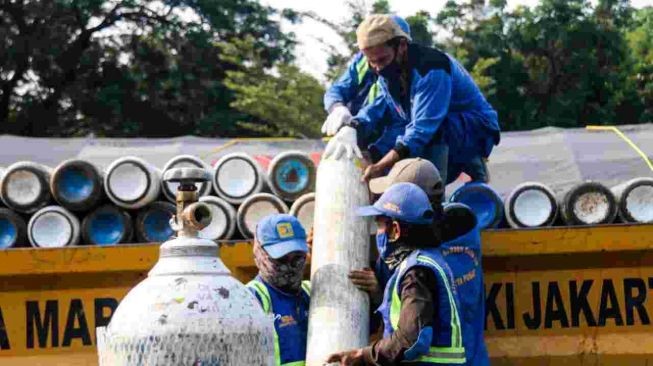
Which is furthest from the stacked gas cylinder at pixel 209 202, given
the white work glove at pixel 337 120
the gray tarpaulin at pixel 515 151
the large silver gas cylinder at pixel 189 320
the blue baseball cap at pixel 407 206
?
the large silver gas cylinder at pixel 189 320

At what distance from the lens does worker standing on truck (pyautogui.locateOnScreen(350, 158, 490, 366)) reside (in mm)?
4832

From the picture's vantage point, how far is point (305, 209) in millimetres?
5441

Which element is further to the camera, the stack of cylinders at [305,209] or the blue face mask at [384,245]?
the stack of cylinders at [305,209]

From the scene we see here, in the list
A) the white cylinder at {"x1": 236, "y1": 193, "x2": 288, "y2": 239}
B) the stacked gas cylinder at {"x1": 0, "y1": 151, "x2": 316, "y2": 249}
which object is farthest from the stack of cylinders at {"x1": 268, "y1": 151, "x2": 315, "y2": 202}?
the white cylinder at {"x1": 236, "y1": 193, "x2": 288, "y2": 239}

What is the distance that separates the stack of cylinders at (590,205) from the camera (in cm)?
546

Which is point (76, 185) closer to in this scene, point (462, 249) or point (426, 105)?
point (426, 105)

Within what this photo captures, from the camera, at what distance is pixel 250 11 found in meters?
25.4

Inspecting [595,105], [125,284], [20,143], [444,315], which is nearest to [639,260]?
[444,315]

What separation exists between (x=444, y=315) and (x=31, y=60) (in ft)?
70.6

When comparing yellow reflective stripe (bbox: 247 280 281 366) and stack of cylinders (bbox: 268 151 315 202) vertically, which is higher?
stack of cylinders (bbox: 268 151 315 202)

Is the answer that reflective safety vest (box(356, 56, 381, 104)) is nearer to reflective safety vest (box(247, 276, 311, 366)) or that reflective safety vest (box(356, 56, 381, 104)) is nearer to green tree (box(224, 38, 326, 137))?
reflective safety vest (box(247, 276, 311, 366))

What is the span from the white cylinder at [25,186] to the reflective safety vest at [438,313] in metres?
1.73

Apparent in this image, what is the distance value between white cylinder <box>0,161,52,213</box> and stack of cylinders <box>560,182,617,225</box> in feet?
6.71

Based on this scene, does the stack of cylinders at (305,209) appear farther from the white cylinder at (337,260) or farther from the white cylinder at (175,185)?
the white cylinder at (175,185)
